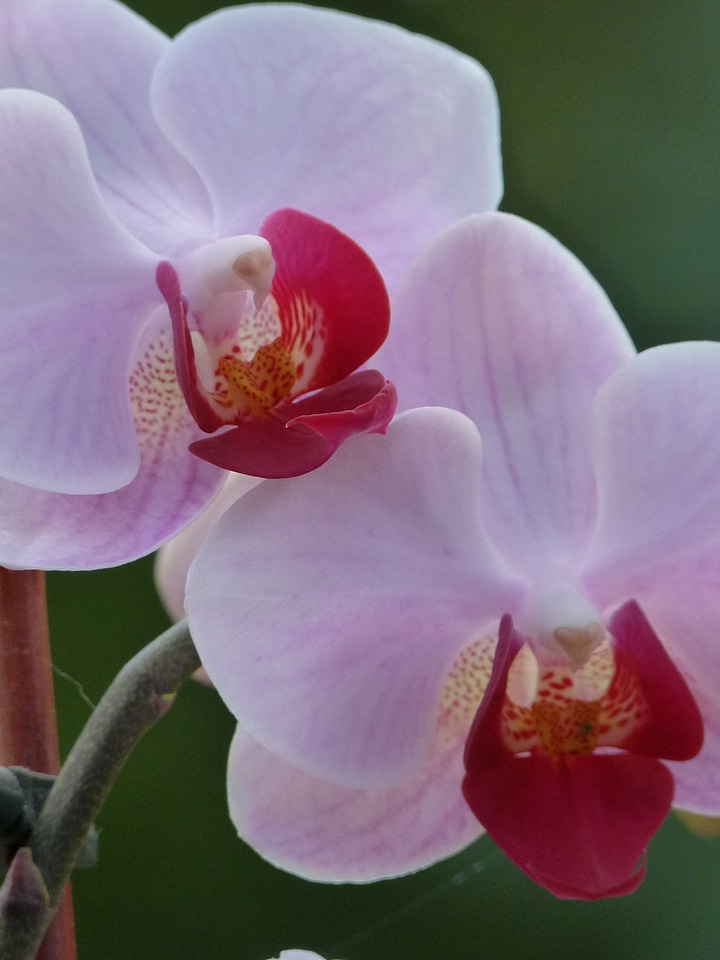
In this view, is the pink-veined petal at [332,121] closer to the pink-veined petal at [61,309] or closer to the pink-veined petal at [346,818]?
the pink-veined petal at [61,309]

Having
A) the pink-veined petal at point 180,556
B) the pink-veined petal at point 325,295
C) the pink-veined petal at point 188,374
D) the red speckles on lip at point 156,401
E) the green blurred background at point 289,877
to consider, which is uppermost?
the pink-veined petal at point 325,295

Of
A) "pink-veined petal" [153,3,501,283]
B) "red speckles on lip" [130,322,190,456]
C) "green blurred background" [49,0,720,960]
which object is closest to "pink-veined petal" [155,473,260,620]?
"red speckles on lip" [130,322,190,456]

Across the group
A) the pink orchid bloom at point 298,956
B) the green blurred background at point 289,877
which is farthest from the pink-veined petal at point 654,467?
the green blurred background at point 289,877

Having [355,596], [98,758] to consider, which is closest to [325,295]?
[355,596]

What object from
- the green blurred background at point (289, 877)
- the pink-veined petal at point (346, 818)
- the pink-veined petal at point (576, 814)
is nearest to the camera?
the pink-veined petal at point (576, 814)

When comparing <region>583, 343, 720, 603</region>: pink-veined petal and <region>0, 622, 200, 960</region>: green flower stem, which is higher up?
<region>583, 343, 720, 603</region>: pink-veined petal

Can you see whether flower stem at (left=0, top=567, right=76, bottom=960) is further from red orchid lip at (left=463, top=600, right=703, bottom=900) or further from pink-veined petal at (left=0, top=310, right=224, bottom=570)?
red orchid lip at (left=463, top=600, right=703, bottom=900)

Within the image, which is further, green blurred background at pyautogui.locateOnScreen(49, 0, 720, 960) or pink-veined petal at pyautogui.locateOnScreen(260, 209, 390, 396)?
green blurred background at pyautogui.locateOnScreen(49, 0, 720, 960)

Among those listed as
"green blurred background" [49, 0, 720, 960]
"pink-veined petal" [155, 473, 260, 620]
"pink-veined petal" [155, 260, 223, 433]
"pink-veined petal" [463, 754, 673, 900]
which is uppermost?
"pink-veined petal" [155, 260, 223, 433]
